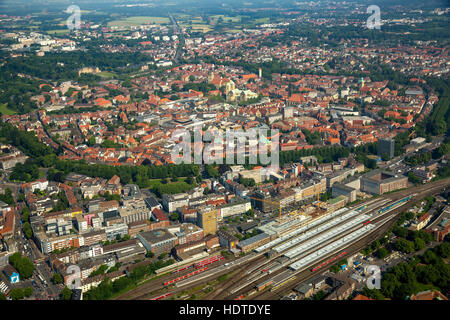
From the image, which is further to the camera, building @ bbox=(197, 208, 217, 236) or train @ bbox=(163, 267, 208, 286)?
building @ bbox=(197, 208, 217, 236)

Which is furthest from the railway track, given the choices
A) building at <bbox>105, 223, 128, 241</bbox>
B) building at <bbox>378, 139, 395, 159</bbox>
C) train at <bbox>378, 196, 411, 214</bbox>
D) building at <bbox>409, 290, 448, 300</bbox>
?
building at <bbox>105, 223, 128, 241</bbox>

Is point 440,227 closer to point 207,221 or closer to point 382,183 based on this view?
point 382,183

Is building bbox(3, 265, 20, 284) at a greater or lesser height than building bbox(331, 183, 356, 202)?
lesser

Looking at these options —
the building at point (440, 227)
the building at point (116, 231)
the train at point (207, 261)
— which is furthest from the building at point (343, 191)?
the building at point (116, 231)

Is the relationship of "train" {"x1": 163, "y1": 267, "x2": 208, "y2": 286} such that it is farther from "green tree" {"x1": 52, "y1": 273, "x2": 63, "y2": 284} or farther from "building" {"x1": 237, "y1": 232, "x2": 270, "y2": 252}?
"green tree" {"x1": 52, "y1": 273, "x2": 63, "y2": 284}

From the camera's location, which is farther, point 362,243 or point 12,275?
point 362,243

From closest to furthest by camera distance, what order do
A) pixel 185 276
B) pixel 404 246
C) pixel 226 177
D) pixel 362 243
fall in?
pixel 185 276 → pixel 404 246 → pixel 362 243 → pixel 226 177

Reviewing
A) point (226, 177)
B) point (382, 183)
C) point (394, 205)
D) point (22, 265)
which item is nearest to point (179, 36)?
point (226, 177)
